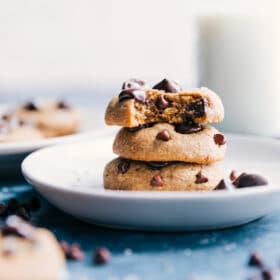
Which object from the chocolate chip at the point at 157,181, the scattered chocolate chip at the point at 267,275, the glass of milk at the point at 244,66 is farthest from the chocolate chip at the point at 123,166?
the glass of milk at the point at 244,66

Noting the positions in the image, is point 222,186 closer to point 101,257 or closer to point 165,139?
point 165,139

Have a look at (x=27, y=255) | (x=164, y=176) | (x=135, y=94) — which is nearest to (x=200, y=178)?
(x=164, y=176)

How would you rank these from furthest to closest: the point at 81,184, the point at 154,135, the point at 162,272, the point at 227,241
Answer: the point at 81,184, the point at 154,135, the point at 227,241, the point at 162,272

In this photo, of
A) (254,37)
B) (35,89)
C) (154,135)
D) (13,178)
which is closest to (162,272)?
(154,135)

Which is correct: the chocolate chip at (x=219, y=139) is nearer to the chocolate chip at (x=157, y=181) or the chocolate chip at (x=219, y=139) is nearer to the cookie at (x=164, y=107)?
the cookie at (x=164, y=107)

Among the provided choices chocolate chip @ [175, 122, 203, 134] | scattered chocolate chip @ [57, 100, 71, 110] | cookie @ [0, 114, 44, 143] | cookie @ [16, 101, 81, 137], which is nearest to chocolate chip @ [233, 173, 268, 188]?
chocolate chip @ [175, 122, 203, 134]

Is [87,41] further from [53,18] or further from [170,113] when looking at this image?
[170,113]
